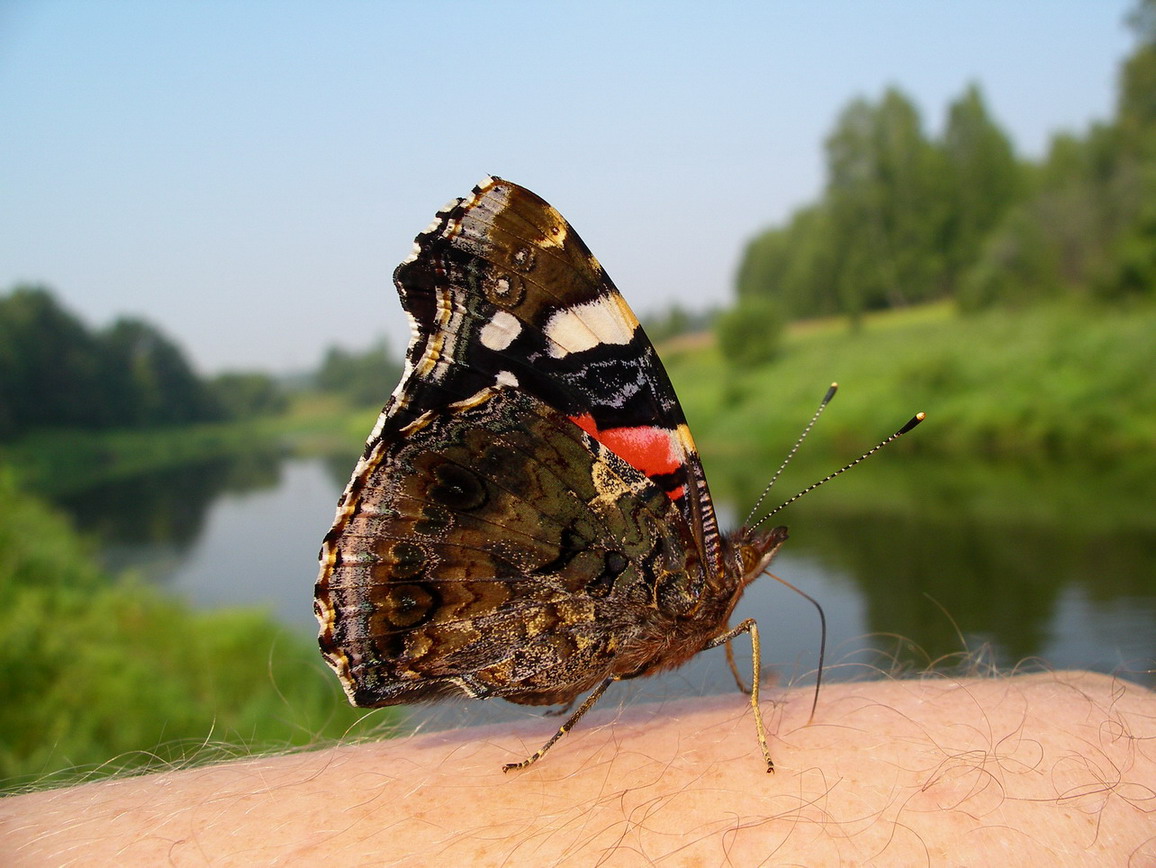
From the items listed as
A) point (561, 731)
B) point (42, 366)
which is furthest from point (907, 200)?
point (561, 731)

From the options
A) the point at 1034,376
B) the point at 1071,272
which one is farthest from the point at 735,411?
the point at 1071,272

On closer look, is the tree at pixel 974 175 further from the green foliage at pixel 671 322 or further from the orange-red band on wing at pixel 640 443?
the orange-red band on wing at pixel 640 443

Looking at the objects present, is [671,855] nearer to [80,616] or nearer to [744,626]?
[744,626]

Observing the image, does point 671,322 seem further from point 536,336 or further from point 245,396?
point 245,396

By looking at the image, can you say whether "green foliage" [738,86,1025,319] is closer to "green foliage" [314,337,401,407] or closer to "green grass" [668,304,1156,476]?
"green grass" [668,304,1156,476]

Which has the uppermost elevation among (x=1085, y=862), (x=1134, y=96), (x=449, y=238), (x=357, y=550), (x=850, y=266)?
(x=1134, y=96)

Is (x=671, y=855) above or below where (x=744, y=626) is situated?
below

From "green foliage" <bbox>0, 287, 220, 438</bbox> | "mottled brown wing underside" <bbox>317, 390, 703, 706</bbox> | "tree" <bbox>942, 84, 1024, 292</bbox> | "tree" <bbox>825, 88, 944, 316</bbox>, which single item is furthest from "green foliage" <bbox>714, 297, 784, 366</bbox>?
"mottled brown wing underside" <bbox>317, 390, 703, 706</bbox>
